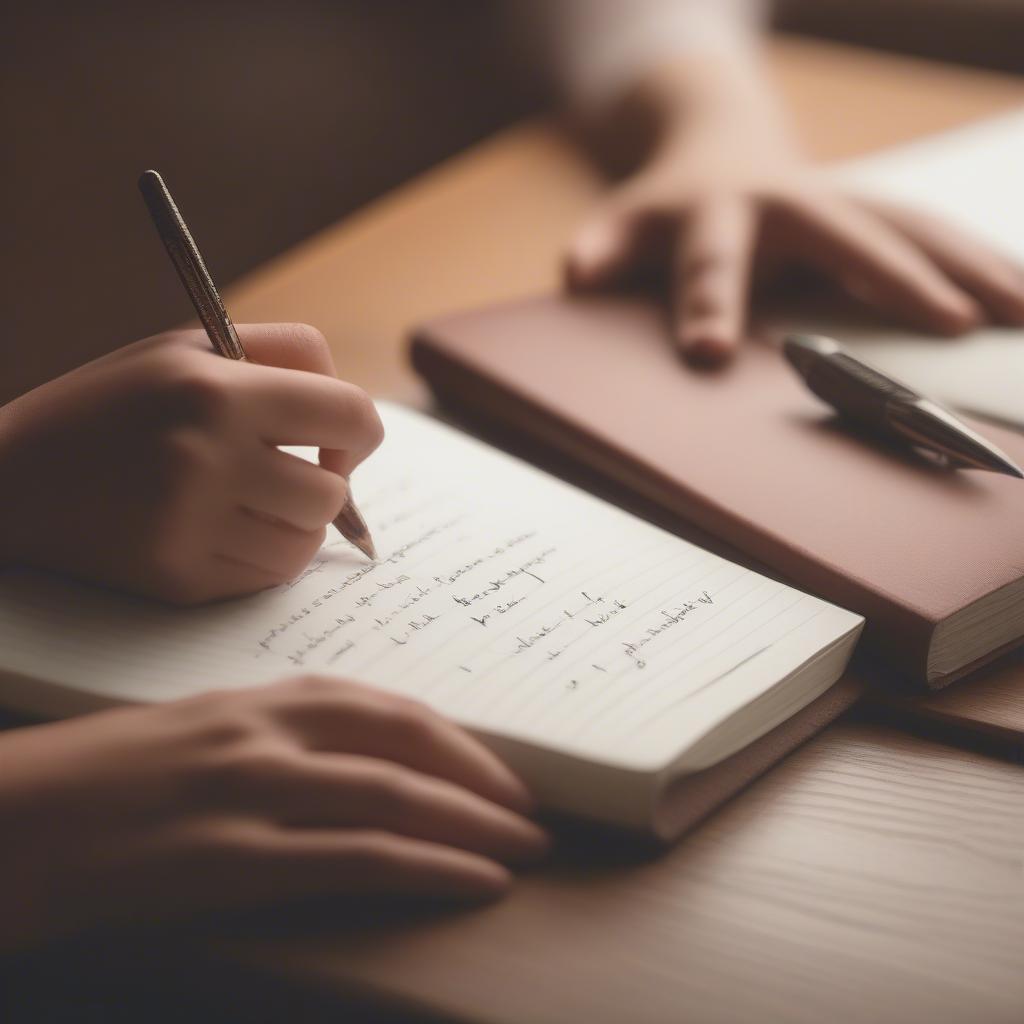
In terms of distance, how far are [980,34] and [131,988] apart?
156 cm

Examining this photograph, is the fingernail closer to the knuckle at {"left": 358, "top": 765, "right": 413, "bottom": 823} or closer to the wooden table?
the wooden table

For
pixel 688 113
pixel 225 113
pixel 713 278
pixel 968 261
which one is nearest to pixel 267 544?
pixel 713 278

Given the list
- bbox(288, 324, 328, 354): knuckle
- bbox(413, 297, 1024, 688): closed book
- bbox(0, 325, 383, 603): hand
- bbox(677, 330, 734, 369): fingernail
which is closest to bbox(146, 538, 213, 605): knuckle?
bbox(0, 325, 383, 603): hand

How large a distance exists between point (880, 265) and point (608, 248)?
18cm

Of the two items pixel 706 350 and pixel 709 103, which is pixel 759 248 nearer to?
pixel 706 350

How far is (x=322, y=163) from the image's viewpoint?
1.36m

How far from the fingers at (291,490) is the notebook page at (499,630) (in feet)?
0.11

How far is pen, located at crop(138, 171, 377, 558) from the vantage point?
40cm

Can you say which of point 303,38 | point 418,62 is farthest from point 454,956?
point 418,62

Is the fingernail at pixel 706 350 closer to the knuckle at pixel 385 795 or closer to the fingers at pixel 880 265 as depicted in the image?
the fingers at pixel 880 265

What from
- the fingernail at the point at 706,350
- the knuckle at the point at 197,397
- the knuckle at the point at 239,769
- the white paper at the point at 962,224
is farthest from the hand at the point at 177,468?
the white paper at the point at 962,224

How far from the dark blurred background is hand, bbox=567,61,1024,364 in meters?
0.47

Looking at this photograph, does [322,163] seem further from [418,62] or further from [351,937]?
[351,937]

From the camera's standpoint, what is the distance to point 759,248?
0.75m
